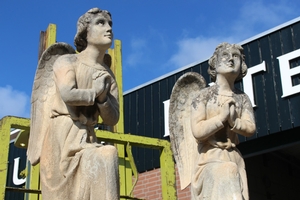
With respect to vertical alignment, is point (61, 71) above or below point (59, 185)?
above

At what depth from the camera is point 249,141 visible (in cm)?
1068

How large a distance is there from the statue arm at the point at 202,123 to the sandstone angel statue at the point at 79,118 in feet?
3.06

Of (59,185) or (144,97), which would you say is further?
(144,97)

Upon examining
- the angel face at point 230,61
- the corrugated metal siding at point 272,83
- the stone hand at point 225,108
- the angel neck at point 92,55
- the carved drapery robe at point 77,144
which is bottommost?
the carved drapery robe at point 77,144

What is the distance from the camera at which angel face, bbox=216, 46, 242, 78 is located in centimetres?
589

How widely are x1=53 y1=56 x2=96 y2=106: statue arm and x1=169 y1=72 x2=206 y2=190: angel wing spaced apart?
62.9 inches

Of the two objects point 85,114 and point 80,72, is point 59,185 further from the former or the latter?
point 80,72

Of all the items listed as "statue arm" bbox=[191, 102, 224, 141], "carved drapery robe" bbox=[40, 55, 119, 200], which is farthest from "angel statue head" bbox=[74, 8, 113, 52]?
"statue arm" bbox=[191, 102, 224, 141]

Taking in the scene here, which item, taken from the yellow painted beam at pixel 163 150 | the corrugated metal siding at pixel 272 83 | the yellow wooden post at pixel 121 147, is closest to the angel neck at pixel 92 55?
the yellow painted beam at pixel 163 150

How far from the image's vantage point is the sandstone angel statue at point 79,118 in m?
4.66

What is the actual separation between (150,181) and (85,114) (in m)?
7.48

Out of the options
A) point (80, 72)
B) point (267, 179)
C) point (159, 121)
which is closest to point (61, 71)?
point (80, 72)

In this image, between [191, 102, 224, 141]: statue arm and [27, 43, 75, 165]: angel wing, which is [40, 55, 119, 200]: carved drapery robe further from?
[191, 102, 224, 141]: statue arm

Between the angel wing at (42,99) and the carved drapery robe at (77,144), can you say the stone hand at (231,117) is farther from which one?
the angel wing at (42,99)
